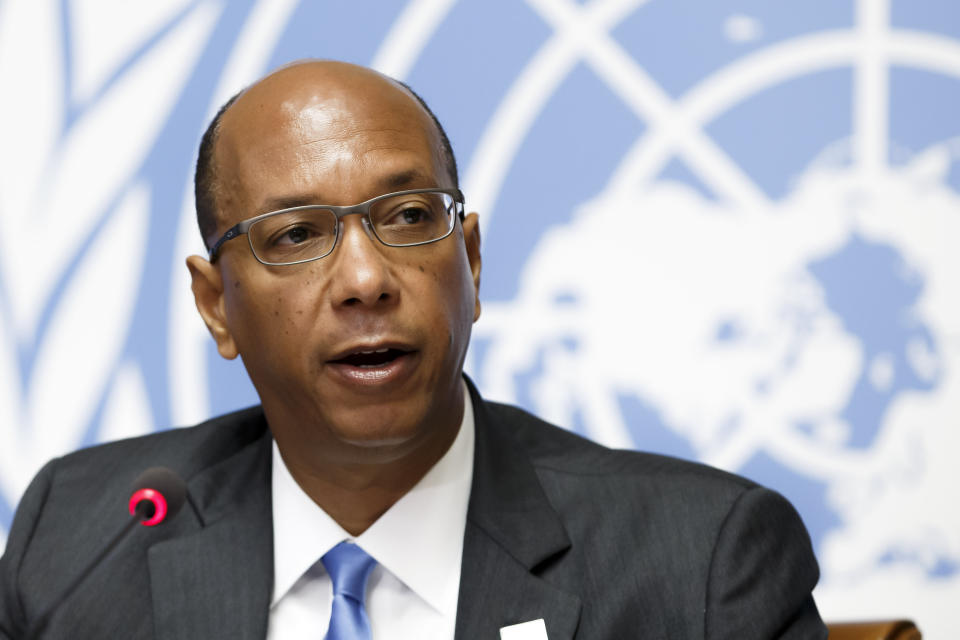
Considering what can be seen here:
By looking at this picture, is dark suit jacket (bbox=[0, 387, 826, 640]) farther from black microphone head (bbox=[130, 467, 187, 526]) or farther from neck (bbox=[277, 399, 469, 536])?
black microphone head (bbox=[130, 467, 187, 526])

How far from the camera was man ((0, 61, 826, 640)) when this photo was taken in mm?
1856

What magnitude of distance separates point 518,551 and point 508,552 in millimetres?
19

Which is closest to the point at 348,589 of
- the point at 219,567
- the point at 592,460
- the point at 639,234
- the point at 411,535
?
the point at 411,535

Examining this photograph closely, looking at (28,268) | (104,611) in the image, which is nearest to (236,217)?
(104,611)

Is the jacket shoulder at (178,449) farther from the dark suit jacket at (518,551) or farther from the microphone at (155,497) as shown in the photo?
the microphone at (155,497)

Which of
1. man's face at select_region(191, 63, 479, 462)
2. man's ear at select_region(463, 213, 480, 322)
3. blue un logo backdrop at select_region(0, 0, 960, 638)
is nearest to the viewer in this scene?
man's face at select_region(191, 63, 479, 462)

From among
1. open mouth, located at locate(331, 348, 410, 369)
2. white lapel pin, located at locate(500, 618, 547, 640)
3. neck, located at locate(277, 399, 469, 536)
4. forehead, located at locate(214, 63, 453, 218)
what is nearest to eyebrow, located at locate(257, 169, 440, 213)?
forehead, located at locate(214, 63, 453, 218)

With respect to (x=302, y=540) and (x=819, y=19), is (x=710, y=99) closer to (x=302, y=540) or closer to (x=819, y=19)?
(x=819, y=19)

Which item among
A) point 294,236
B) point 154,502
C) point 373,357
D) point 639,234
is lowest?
point 154,502

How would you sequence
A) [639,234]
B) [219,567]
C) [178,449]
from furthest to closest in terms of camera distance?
1. [639,234]
2. [178,449]
3. [219,567]

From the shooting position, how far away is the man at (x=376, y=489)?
186cm

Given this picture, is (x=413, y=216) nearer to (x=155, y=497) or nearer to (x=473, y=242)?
(x=473, y=242)

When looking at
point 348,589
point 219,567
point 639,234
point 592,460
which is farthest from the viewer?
point 639,234

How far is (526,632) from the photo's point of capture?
6.18 feet
